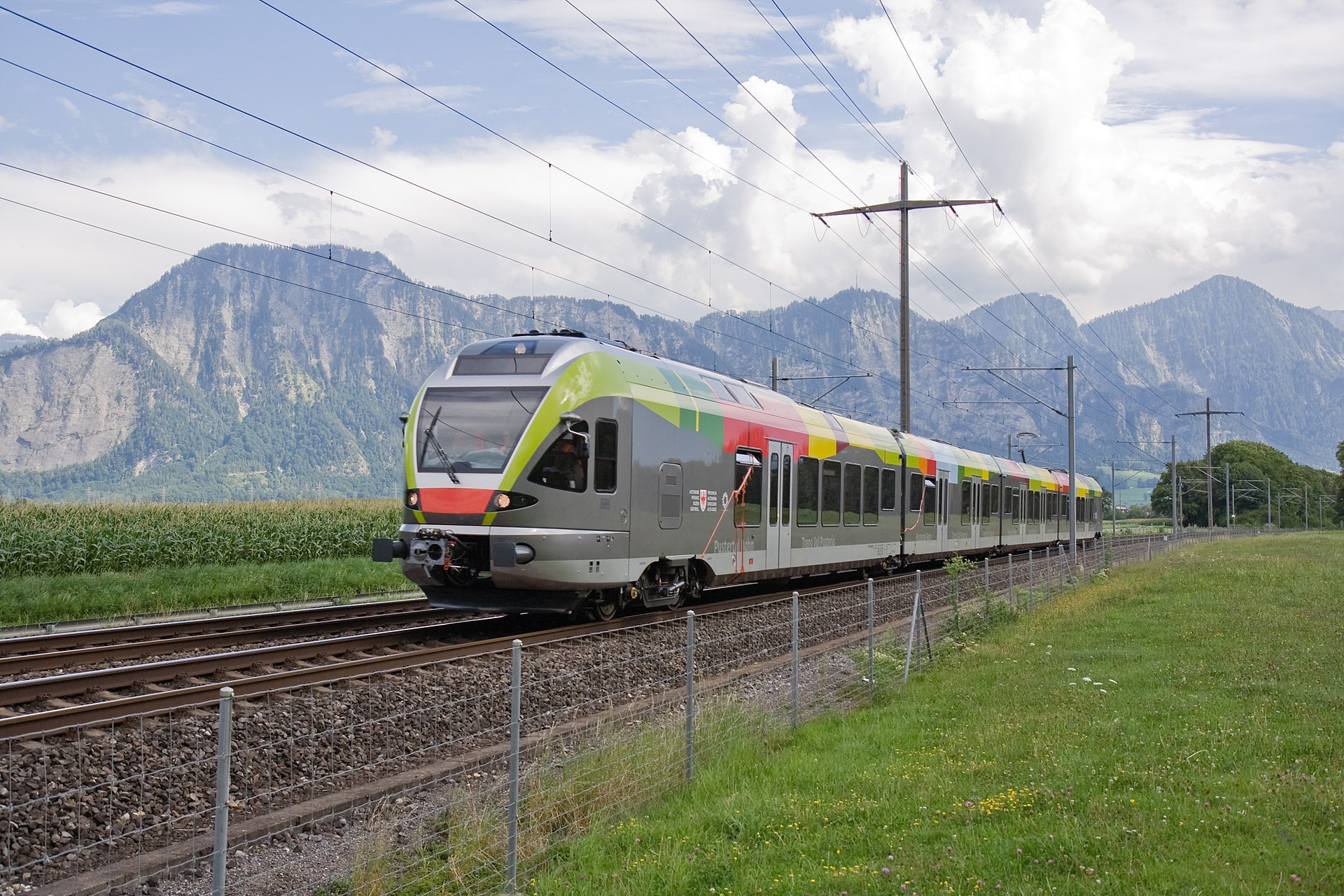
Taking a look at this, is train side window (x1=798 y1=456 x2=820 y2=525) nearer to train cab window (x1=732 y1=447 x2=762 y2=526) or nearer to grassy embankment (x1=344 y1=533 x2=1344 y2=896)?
train cab window (x1=732 y1=447 x2=762 y2=526)

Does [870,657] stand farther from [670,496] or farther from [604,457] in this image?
[670,496]

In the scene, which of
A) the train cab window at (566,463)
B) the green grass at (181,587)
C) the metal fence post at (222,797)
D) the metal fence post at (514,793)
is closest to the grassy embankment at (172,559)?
the green grass at (181,587)

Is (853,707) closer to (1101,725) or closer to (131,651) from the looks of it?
(1101,725)

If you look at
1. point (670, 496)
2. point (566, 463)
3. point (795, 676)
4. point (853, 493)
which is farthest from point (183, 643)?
point (853, 493)

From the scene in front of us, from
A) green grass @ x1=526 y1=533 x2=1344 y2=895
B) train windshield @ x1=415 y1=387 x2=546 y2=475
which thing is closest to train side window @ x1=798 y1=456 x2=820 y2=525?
train windshield @ x1=415 y1=387 x2=546 y2=475

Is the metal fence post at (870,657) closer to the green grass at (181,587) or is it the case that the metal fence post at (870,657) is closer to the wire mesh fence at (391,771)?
the wire mesh fence at (391,771)

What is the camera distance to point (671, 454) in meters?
16.6

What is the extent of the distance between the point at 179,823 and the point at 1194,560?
3834cm

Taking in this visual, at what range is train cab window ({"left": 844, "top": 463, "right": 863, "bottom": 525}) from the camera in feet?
78.8

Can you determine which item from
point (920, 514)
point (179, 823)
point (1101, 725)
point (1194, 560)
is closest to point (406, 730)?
point (179, 823)

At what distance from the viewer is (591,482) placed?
14.8 metres

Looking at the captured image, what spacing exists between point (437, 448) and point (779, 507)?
25.1 feet

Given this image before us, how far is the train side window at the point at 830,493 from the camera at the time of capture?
892 inches

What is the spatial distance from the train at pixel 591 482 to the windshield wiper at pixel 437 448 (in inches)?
0.8
